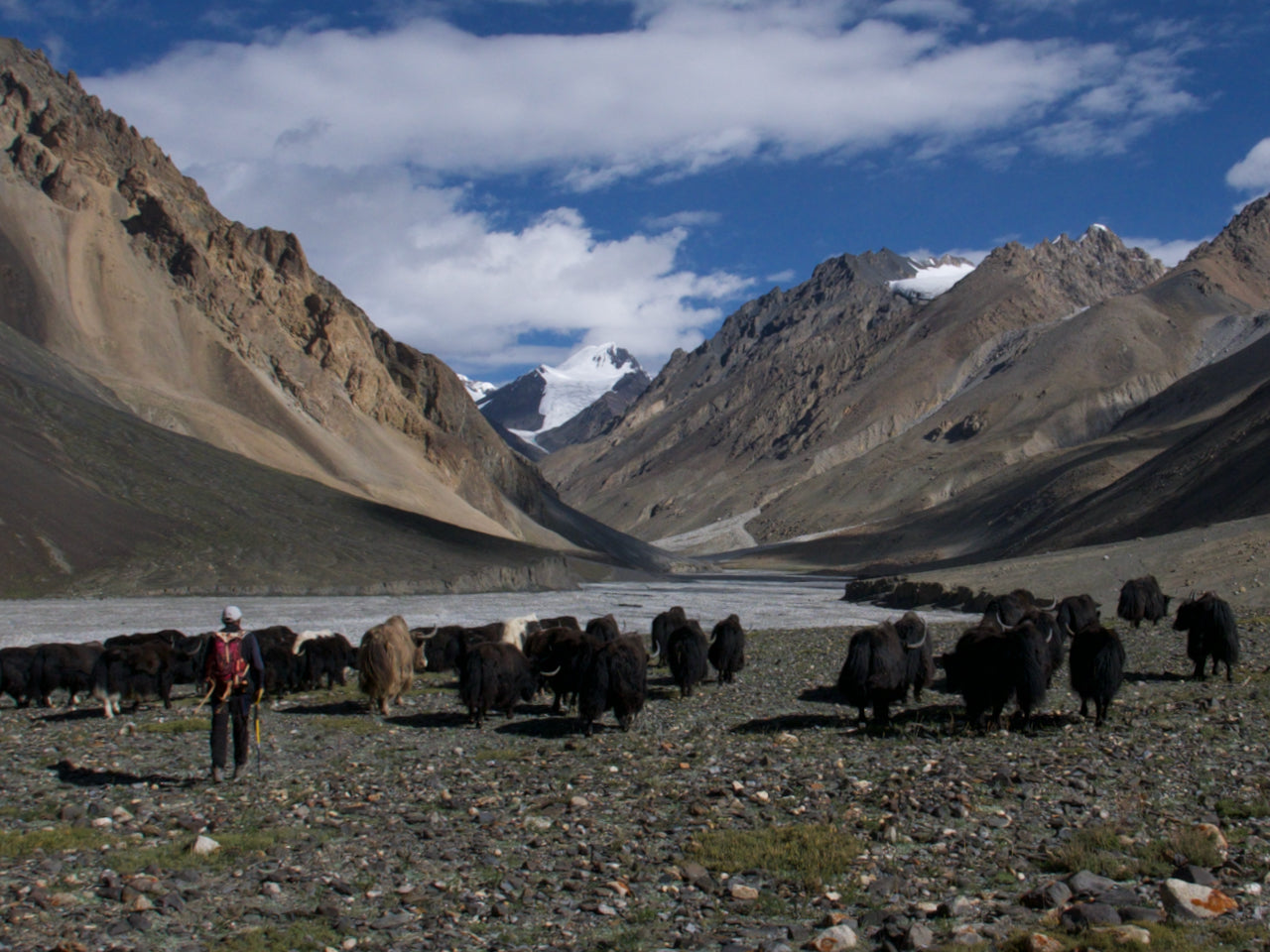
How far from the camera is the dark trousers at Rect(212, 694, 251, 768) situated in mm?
10672

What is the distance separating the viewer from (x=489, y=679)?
14812 mm

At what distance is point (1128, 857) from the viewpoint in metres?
7.71

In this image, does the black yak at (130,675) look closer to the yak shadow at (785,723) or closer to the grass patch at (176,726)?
the grass patch at (176,726)

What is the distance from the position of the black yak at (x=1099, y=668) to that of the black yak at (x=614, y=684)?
5590 mm

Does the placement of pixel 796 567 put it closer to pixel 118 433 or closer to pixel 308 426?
pixel 308 426

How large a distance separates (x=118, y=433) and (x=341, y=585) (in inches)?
668

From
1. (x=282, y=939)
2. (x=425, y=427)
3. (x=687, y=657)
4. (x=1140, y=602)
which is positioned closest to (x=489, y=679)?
(x=687, y=657)

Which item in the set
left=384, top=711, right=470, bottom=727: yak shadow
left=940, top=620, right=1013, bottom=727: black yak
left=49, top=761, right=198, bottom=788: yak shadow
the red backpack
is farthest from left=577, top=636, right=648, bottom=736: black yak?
left=49, top=761, right=198, bottom=788: yak shadow

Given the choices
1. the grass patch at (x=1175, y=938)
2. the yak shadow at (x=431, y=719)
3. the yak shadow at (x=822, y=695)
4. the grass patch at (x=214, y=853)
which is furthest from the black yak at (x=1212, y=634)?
the grass patch at (x=214, y=853)

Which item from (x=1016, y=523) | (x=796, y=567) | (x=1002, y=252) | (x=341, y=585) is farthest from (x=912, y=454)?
(x=341, y=585)

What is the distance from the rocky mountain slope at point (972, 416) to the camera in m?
101

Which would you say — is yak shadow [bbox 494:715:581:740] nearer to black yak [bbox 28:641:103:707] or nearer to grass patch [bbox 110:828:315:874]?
grass patch [bbox 110:828:315:874]

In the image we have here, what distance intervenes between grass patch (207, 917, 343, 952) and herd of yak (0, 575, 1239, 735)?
23.8 ft

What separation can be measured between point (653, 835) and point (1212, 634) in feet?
39.4
